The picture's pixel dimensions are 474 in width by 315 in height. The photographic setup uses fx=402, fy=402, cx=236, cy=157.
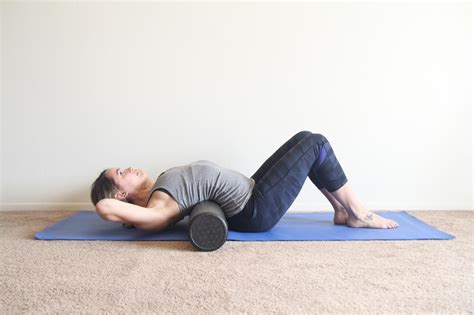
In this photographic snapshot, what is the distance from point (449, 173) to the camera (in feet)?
9.89

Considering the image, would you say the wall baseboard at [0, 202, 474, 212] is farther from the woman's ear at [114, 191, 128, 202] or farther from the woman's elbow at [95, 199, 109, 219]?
the woman's elbow at [95, 199, 109, 219]

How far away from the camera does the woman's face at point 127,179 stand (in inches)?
88.0

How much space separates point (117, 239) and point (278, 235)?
0.89 meters

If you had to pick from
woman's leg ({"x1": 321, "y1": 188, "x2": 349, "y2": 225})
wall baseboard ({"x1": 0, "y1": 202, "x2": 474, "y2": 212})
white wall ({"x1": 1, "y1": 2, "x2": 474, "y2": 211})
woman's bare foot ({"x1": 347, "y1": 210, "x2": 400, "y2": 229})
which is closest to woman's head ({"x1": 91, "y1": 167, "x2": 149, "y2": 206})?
white wall ({"x1": 1, "y1": 2, "x2": 474, "y2": 211})

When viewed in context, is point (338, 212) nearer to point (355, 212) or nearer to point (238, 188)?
point (355, 212)

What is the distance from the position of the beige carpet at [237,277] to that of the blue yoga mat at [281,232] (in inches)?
2.8

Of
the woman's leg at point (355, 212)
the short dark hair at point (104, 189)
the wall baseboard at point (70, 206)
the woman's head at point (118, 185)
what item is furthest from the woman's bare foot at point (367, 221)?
the short dark hair at point (104, 189)

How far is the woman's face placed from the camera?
2234 millimetres

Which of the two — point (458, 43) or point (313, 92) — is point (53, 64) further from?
point (458, 43)

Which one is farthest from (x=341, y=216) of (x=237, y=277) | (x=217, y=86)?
(x=217, y=86)

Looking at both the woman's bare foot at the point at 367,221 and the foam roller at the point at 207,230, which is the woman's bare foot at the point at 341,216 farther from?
the foam roller at the point at 207,230

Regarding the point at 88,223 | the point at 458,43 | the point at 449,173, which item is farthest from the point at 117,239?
the point at 458,43

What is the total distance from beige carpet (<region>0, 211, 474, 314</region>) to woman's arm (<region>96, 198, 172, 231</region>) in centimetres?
13

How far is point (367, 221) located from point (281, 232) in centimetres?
53
